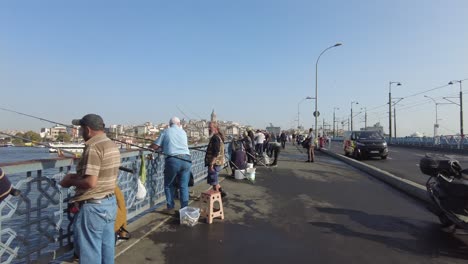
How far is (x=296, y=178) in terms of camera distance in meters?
12.0

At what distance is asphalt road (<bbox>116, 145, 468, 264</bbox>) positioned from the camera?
4.59 metres

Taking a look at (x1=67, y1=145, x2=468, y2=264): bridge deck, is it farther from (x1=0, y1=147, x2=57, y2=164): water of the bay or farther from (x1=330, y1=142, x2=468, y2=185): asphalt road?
(x1=0, y1=147, x2=57, y2=164): water of the bay

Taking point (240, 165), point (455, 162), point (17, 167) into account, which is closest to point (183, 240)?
point (17, 167)

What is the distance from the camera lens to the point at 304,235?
5.52 metres

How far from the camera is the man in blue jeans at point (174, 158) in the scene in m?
6.34

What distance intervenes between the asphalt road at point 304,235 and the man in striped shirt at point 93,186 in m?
1.23

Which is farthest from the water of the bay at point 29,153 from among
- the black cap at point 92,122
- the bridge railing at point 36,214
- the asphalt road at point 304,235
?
the black cap at point 92,122

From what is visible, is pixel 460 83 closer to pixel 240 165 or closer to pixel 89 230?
pixel 240 165

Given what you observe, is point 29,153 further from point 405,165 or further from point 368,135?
point 368,135

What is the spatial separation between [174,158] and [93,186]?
315 cm

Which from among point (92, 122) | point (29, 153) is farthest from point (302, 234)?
point (29, 153)

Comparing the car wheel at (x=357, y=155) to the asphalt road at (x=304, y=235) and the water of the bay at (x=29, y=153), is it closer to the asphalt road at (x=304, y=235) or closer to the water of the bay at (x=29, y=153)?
the asphalt road at (x=304, y=235)

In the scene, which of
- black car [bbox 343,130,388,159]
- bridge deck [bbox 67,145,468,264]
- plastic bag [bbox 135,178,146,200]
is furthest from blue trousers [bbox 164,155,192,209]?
black car [bbox 343,130,388,159]

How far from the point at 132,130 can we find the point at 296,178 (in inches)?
221
